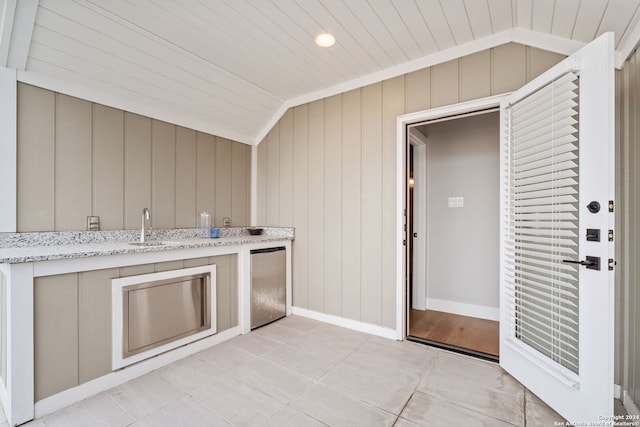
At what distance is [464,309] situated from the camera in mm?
3654

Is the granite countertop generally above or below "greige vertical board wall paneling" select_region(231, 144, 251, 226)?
below

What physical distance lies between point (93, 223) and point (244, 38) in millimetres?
1985

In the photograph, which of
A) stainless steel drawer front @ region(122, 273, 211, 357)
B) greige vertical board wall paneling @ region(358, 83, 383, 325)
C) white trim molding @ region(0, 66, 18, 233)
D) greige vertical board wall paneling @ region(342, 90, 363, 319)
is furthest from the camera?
greige vertical board wall paneling @ region(342, 90, 363, 319)

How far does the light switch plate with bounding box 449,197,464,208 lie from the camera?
3.70 m

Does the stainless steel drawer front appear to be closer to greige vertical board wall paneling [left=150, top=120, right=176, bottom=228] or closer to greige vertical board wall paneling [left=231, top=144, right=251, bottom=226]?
greige vertical board wall paneling [left=150, top=120, right=176, bottom=228]

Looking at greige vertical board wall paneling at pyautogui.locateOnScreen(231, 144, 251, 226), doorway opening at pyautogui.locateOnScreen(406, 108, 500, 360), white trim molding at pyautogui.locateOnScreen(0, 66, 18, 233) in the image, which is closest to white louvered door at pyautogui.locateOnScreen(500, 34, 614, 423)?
doorway opening at pyautogui.locateOnScreen(406, 108, 500, 360)

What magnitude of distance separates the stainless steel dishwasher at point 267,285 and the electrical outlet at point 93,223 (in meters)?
1.37

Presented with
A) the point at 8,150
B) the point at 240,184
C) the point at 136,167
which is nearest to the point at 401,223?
the point at 240,184

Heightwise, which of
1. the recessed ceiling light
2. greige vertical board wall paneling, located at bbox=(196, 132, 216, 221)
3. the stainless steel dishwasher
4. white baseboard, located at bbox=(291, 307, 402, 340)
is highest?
the recessed ceiling light

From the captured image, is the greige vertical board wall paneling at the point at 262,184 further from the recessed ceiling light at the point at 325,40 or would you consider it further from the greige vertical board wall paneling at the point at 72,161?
the greige vertical board wall paneling at the point at 72,161

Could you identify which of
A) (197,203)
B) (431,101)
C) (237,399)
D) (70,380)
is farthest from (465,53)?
(70,380)

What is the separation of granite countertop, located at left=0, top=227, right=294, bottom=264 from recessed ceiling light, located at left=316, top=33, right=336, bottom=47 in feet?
6.38

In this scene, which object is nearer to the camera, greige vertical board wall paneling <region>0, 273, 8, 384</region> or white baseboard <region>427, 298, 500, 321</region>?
greige vertical board wall paneling <region>0, 273, 8, 384</region>

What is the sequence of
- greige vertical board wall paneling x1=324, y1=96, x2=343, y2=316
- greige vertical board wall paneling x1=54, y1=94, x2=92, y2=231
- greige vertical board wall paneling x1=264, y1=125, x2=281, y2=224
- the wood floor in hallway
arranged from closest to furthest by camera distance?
greige vertical board wall paneling x1=54, y1=94, x2=92, y2=231 → the wood floor in hallway → greige vertical board wall paneling x1=324, y1=96, x2=343, y2=316 → greige vertical board wall paneling x1=264, y1=125, x2=281, y2=224
